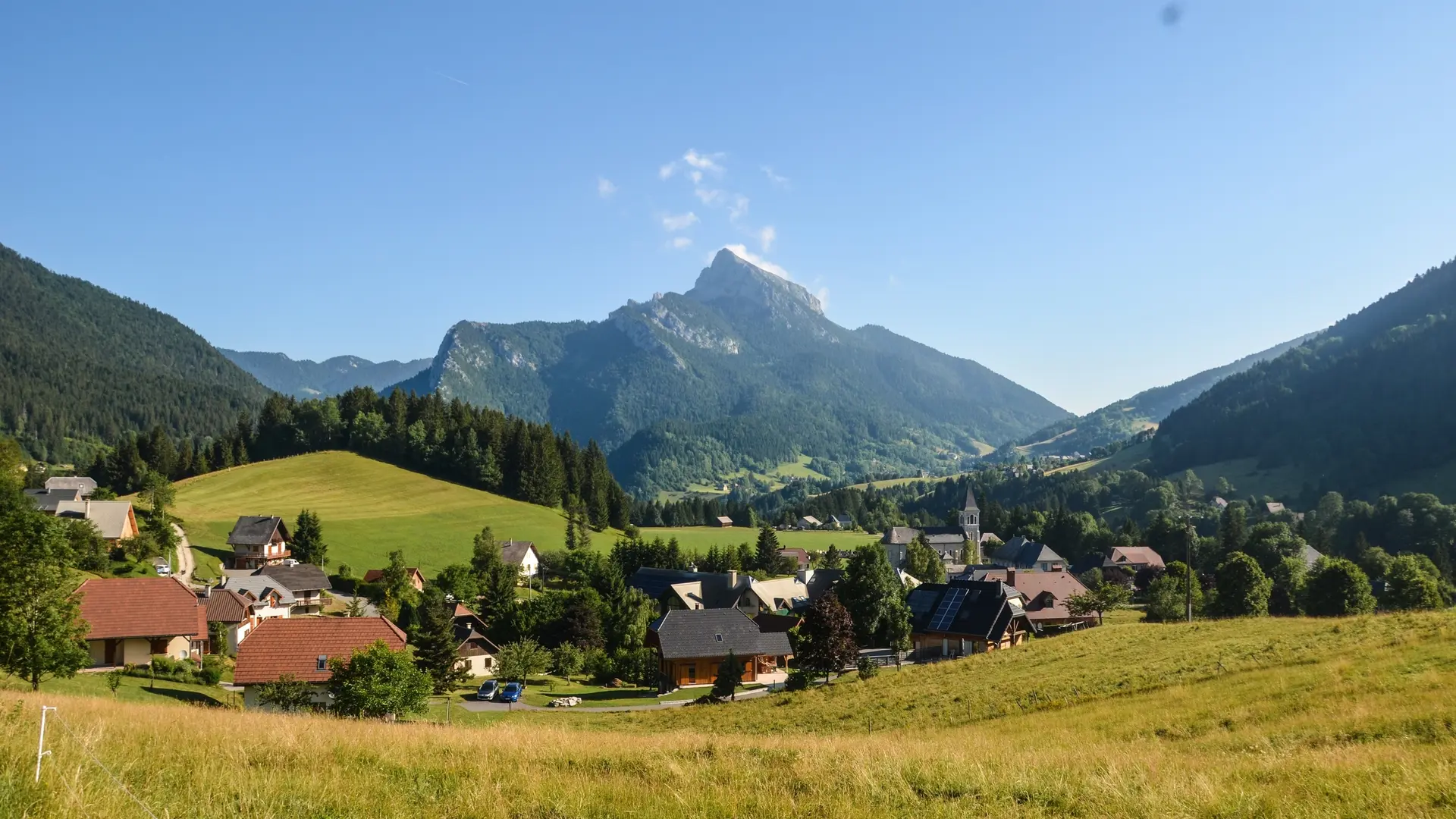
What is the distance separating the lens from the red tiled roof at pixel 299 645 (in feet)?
117

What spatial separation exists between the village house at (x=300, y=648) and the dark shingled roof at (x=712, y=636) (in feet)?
66.1

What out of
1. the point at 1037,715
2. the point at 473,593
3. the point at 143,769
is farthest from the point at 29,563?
the point at 473,593

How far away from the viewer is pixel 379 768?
9.85 m

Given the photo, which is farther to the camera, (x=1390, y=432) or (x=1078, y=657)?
(x=1390, y=432)

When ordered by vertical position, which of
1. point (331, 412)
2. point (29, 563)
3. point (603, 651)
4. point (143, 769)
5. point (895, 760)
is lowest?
point (603, 651)

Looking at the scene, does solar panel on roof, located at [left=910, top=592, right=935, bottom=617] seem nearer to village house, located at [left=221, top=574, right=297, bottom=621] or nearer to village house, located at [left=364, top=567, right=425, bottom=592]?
village house, located at [left=364, top=567, right=425, bottom=592]

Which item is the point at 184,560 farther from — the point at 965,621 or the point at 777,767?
the point at 777,767

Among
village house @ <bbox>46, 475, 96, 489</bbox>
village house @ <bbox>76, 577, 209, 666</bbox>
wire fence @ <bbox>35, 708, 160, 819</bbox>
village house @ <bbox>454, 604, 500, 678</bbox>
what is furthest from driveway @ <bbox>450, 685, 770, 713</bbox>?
village house @ <bbox>46, 475, 96, 489</bbox>

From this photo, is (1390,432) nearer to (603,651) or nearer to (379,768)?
(603,651)

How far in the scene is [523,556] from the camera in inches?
3627

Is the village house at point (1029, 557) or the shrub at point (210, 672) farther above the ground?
the shrub at point (210, 672)

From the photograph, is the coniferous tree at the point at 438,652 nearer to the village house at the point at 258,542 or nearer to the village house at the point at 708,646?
the village house at the point at 708,646

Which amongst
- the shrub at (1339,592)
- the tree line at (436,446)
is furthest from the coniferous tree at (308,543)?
the shrub at (1339,592)

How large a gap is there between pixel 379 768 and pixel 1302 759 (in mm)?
12559
